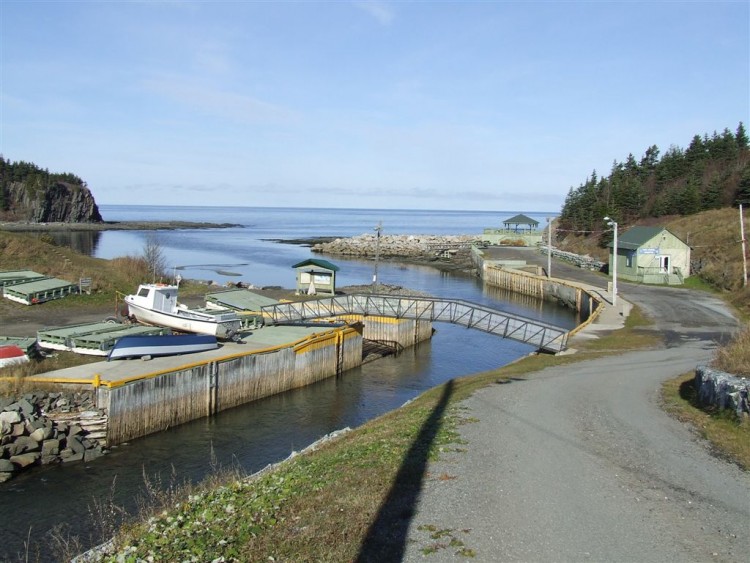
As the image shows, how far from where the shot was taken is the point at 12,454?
19578mm

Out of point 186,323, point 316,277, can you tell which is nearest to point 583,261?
point 316,277

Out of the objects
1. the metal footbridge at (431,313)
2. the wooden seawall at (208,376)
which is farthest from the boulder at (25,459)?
the metal footbridge at (431,313)

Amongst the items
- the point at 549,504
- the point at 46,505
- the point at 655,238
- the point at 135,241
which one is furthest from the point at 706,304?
the point at 135,241

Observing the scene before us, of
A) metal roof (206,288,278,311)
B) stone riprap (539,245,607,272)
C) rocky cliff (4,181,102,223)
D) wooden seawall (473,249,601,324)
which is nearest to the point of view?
metal roof (206,288,278,311)

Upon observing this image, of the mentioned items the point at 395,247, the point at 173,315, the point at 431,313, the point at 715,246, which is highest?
the point at 715,246

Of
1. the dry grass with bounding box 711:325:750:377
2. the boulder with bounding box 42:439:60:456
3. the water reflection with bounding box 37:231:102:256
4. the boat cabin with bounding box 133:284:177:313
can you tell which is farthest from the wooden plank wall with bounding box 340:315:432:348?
the water reflection with bounding box 37:231:102:256

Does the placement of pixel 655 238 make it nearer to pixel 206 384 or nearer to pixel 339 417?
pixel 339 417

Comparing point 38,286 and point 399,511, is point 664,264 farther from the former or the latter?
point 399,511

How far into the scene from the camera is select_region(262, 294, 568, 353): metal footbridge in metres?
32.2

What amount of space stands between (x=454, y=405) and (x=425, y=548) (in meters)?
9.75

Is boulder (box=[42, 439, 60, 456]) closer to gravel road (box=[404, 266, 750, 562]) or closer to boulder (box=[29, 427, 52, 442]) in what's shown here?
boulder (box=[29, 427, 52, 442])

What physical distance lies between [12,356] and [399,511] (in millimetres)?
19694

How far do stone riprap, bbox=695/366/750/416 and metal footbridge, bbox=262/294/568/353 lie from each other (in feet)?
38.3

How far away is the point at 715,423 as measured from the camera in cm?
1620
